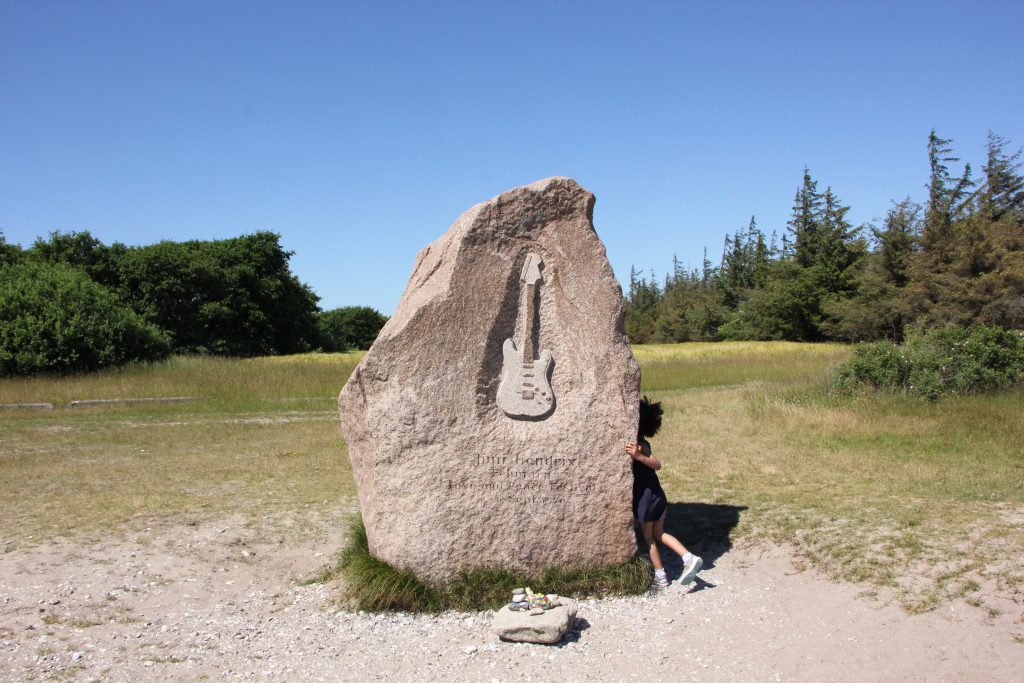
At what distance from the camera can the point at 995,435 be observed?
11.5 metres

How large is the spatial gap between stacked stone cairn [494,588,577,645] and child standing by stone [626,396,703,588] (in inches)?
48.5

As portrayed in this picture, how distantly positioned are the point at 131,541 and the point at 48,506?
1899 mm

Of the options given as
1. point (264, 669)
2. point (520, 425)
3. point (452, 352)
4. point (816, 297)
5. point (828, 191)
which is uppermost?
point (828, 191)

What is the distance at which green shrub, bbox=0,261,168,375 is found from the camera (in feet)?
78.3

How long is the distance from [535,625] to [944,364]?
1226 cm

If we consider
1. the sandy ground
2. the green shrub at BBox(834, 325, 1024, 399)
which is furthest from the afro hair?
the green shrub at BBox(834, 325, 1024, 399)

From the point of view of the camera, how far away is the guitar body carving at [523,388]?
21.8 feet

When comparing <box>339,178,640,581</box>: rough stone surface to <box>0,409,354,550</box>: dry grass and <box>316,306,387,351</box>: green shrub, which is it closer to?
<box>0,409,354,550</box>: dry grass

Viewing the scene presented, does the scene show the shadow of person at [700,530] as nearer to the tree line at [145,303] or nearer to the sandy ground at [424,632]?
the sandy ground at [424,632]

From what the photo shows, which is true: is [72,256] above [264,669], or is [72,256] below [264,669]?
above

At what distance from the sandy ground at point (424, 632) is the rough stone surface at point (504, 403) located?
674 mm

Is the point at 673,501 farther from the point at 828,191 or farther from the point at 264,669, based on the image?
the point at 828,191

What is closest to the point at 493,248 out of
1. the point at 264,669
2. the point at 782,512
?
the point at 264,669

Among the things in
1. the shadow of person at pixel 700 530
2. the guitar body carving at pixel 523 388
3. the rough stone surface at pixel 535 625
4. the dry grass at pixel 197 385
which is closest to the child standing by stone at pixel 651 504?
the shadow of person at pixel 700 530
